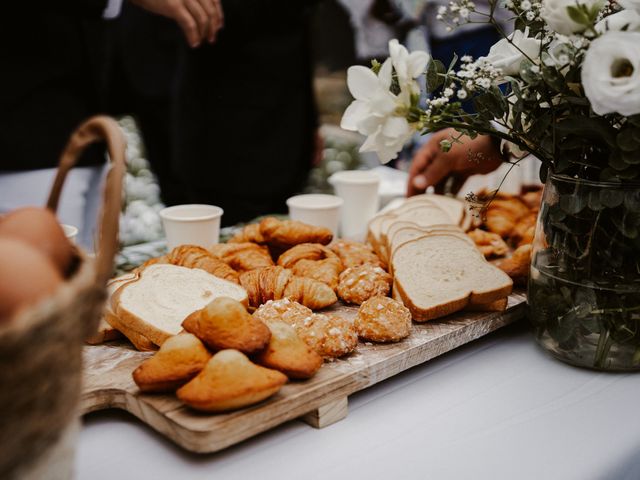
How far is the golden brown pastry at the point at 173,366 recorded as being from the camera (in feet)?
3.34

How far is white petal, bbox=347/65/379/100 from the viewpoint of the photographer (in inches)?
46.4

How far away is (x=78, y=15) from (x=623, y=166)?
1.84 m

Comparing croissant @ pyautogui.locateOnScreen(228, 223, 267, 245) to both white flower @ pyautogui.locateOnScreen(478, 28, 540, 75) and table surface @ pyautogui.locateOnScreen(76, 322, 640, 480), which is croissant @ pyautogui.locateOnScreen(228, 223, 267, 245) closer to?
table surface @ pyautogui.locateOnScreen(76, 322, 640, 480)

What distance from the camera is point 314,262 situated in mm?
1564

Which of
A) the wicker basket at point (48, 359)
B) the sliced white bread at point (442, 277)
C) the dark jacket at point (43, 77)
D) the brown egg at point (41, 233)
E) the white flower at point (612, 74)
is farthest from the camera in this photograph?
the dark jacket at point (43, 77)

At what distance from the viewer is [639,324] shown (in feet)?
3.94

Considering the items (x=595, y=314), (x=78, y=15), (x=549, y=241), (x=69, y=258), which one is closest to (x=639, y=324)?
(x=595, y=314)

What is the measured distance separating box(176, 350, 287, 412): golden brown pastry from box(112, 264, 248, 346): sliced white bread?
25cm

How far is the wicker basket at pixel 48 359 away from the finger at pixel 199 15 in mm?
1386

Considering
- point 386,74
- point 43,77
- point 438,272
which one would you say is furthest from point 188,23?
point 438,272

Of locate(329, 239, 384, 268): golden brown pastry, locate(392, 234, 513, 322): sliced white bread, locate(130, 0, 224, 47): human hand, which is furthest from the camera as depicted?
locate(130, 0, 224, 47): human hand

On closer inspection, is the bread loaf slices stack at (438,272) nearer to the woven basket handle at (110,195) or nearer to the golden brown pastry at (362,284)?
the golden brown pastry at (362,284)

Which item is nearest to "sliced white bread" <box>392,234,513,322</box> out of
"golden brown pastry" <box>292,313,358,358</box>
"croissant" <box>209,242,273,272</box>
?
"golden brown pastry" <box>292,313,358,358</box>

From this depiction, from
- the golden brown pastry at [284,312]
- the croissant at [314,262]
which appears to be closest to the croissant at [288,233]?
the croissant at [314,262]
